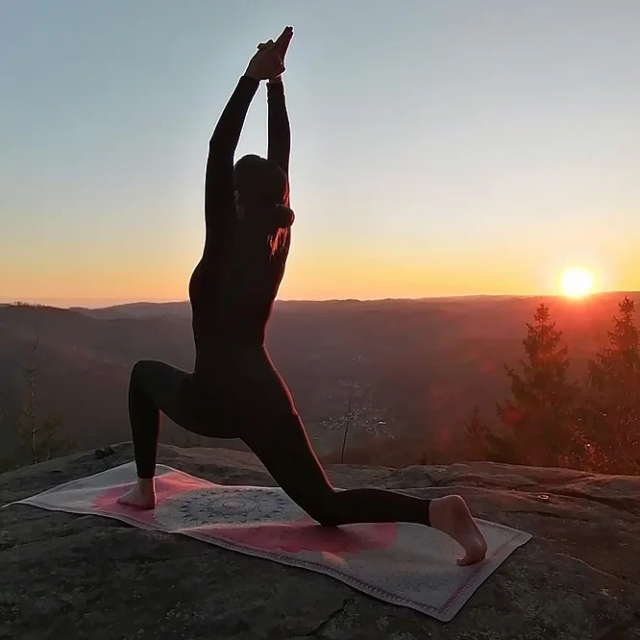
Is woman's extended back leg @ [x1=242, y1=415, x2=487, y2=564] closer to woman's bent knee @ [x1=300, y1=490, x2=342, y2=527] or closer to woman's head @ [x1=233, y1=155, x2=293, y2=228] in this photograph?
woman's bent knee @ [x1=300, y1=490, x2=342, y2=527]

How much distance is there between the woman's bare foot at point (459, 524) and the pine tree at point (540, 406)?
25.2 feet

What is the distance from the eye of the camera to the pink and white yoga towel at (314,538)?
229cm

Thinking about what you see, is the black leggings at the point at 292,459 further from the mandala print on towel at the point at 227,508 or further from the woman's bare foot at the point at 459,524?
the mandala print on towel at the point at 227,508

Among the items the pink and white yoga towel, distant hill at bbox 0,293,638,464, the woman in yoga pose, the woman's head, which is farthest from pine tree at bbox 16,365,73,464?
the woman's head

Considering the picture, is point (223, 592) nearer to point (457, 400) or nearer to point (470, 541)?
point (470, 541)

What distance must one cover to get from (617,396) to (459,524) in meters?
8.50

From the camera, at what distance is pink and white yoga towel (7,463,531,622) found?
2.29m

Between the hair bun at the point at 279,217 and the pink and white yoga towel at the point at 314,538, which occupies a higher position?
the hair bun at the point at 279,217

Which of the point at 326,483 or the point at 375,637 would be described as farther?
the point at 326,483

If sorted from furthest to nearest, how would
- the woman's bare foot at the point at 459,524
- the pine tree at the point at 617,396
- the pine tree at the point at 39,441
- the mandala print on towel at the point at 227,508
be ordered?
the pine tree at the point at 39,441 → the pine tree at the point at 617,396 → the mandala print on towel at the point at 227,508 → the woman's bare foot at the point at 459,524

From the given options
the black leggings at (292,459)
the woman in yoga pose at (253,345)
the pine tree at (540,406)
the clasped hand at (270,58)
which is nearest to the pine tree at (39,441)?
the pine tree at (540,406)

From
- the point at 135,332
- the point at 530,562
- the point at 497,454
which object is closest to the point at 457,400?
the point at 497,454

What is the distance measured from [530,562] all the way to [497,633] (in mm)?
544

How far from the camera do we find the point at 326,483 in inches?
105
